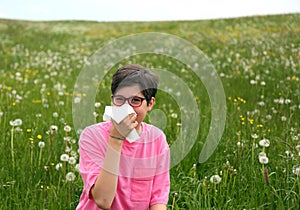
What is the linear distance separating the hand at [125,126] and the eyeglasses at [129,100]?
0.33 feet

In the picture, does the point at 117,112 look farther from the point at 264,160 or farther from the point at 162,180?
the point at 264,160

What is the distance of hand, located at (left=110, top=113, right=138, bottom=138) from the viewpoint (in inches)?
72.6

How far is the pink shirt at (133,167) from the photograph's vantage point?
217cm

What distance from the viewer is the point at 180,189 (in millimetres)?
3029

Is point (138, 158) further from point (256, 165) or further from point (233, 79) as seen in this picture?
point (233, 79)

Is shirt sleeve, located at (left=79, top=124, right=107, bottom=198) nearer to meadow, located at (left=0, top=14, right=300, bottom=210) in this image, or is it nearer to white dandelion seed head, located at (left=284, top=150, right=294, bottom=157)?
meadow, located at (left=0, top=14, right=300, bottom=210)

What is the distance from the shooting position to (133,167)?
223 centimetres

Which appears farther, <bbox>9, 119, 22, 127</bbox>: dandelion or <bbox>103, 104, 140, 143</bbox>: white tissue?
<bbox>9, 119, 22, 127</bbox>: dandelion

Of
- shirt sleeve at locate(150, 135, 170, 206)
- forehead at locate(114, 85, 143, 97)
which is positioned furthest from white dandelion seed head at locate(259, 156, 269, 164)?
forehead at locate(114, 85, 143, 97)

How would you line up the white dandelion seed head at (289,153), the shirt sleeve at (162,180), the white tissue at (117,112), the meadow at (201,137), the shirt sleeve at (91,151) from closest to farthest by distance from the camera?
1. the white tissue at (117,112)
2. the shirt sleeve at (91,151)
3. the shirt sleeve at (162,180)
4. the meadow at (201,137)
5. the white dandelion seed head at (289,153)

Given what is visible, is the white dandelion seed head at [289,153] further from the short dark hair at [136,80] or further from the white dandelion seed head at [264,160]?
the short dark hair at [136,80]

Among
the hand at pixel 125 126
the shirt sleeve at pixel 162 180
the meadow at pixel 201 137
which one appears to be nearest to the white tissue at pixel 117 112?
the hand at pixel 125 126

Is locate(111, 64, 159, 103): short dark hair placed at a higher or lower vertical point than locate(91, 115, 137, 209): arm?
higher

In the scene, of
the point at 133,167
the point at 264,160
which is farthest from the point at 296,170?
the point at 133,167
